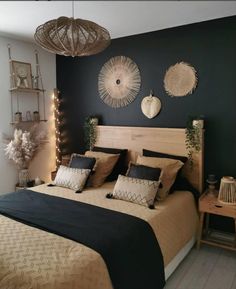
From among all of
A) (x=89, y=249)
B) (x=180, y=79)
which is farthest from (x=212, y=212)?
(x=180, y=79)

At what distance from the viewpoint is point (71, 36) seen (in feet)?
6.58

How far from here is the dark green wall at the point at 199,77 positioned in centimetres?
286

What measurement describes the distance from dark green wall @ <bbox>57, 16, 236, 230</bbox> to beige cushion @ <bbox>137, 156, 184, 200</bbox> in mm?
464

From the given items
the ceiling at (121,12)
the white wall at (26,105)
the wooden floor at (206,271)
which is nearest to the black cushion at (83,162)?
the white wall at (26,105)

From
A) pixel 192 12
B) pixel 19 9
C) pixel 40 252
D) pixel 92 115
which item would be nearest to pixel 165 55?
pixel 192 12

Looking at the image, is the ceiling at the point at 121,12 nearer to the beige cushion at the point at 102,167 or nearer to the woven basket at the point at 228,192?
the beige cushion at the point at 102,167

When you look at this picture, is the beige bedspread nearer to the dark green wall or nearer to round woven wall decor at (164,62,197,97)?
the dark green wall

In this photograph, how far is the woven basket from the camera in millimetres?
2576

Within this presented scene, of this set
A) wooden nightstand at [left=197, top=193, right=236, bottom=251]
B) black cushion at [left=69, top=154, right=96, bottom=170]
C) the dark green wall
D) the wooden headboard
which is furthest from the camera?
black cushion at [left=69, top=154, right=96, bottom=170]

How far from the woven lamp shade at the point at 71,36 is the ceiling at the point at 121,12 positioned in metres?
0.52

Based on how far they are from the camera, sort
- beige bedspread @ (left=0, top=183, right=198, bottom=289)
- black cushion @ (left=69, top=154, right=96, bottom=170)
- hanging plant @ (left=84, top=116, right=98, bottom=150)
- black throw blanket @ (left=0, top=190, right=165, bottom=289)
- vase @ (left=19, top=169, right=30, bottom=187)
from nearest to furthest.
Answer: beige bedspread @ (left=0, top=183, right=198, bottom=289) < black throw blanket @ (left=0, top=190, right=165, bottom=289) < black cushion @ (left=69, top=154, right=96, bottom=170) < vase @ (left=19, top=169, right=30, bottom=187) < hanging plant @ (left=84, top=116, right=98, bottom=150)

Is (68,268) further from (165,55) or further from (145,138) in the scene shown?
(165,55)

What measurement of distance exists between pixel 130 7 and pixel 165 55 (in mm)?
892

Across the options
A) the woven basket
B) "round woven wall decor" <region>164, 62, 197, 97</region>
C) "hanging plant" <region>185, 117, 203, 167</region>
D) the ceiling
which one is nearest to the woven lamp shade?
the ceiling
